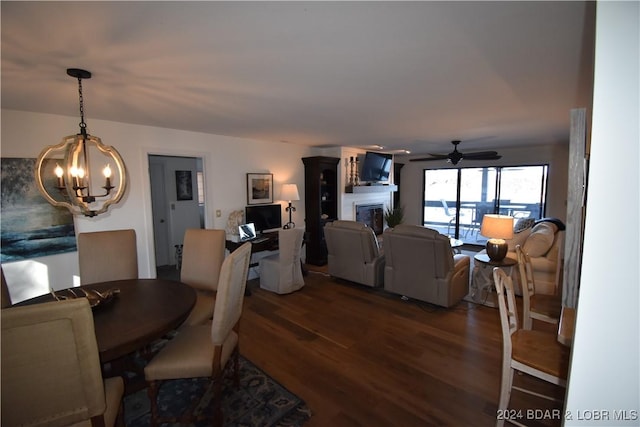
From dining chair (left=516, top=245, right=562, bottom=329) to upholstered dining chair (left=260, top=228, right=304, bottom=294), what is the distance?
103 inches

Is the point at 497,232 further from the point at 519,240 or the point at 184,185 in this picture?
the point at 184,185

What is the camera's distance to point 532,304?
2467mm

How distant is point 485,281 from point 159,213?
5.43 metres

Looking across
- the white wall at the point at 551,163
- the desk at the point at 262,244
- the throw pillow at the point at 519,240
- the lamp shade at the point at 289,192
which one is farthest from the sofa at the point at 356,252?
the white wall at the point at 551,163

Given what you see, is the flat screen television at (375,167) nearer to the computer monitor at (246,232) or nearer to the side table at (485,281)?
the computer monitor at (246,232)

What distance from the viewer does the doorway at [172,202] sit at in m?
5.37

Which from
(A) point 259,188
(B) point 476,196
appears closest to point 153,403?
(A) point 259,188

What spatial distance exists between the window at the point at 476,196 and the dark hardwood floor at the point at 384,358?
172 inches

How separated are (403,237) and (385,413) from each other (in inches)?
78.1

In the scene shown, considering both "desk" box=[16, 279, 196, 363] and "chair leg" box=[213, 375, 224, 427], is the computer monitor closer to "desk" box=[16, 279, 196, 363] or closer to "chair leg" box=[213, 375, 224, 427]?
"desk" box=[16, 279, 196, 363]

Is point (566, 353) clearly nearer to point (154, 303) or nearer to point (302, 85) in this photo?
point (302, 85)

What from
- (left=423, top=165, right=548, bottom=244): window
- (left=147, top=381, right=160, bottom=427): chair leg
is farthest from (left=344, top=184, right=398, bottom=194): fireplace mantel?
(left=147, top=381, right=160, bottom=427): chair leg

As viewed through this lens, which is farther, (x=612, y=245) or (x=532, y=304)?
(x=532, y=304)

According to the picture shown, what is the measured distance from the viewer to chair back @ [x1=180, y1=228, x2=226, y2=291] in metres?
2.91
